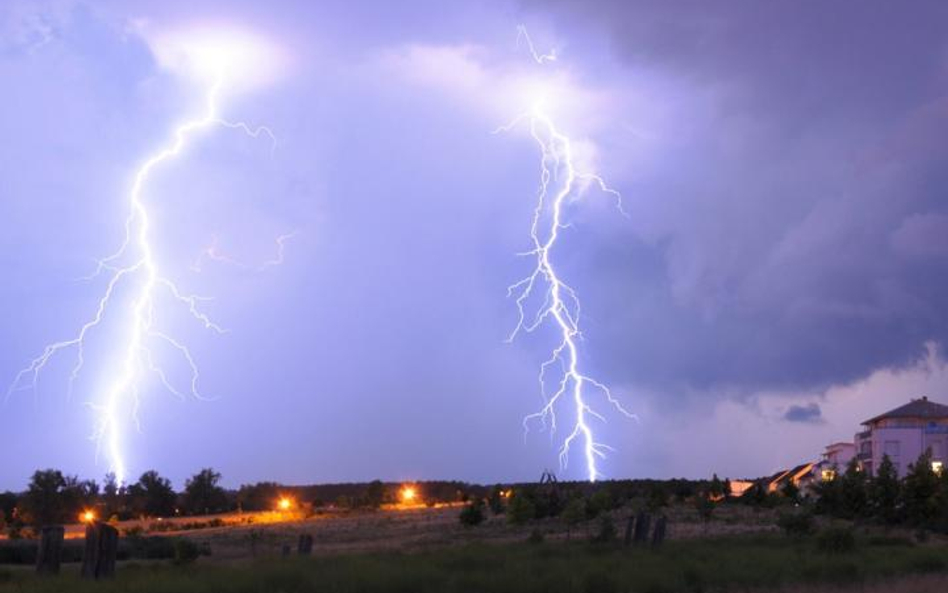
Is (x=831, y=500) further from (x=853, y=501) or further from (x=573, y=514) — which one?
(x=573, y=514)

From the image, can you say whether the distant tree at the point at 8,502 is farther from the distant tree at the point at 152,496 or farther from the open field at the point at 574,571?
the open field at the point at 574,571

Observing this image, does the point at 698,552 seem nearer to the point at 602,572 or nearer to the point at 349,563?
the point at 602,572

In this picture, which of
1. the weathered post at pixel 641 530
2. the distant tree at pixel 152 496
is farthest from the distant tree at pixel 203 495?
the weathered post at pixel 641 530

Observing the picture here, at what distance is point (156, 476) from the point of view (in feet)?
327

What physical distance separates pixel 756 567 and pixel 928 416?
210ft

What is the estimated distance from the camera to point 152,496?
323ft

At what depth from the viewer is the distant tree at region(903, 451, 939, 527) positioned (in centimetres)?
5144

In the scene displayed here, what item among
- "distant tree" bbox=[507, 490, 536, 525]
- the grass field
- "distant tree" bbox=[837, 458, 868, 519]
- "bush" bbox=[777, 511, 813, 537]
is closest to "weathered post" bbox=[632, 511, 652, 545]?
the grass field

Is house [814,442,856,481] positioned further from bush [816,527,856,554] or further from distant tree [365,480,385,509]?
bush [816,527,856,554]

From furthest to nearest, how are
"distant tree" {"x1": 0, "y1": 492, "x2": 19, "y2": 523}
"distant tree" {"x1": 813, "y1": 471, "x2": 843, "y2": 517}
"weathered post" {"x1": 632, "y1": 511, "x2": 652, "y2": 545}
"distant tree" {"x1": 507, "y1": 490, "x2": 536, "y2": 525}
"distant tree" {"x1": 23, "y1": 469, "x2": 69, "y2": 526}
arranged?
"distant tree" {"x1": 0, "y1": 492, "x2": 19, "y2": 523} → "distant tree" {"x1": 23, "y1": 469, "x2": 69, "y2": 526} → "distant tree" {"x1": 507, "y1": 490, "x2": 536, "y2": 525} → "distant tree" {"x1": 813, "y1": 471, "x2": 843, "y2": 517} → "weathered post" {"x1": 632, "y1": 511, "x2": 652, "y2": 545}

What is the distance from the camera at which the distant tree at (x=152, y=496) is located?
9781cm

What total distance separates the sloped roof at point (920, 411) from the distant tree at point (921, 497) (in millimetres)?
36858

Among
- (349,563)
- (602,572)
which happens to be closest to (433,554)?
(349,563)

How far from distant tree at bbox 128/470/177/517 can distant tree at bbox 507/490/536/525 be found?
159ft
